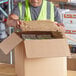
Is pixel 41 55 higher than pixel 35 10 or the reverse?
the reverse

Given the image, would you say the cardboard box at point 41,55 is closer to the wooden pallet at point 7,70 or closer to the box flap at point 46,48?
the box flap at point 46,48

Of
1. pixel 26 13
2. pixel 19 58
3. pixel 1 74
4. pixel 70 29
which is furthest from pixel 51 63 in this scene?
pixel 70 29

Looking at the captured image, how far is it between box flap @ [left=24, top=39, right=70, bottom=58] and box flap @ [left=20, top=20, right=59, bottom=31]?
0.10 meters

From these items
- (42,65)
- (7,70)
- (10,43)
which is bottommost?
(7,70)

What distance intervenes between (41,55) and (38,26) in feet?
0.58

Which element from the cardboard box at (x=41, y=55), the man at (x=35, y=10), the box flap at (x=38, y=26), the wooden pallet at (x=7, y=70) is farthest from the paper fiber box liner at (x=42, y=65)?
the man at (x=35, y=10)

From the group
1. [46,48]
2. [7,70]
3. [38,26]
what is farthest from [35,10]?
[46,48]

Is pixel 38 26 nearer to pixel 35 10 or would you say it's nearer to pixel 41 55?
pixel 41 55

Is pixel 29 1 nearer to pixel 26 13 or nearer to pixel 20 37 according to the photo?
pixel 26 13

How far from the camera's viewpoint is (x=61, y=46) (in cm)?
123

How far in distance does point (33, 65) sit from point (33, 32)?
23 cm

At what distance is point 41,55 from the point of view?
1.20 meters

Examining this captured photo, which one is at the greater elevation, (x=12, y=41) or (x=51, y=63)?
(x=12, y=41)

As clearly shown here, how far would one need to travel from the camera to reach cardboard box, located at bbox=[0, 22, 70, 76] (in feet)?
3.94
